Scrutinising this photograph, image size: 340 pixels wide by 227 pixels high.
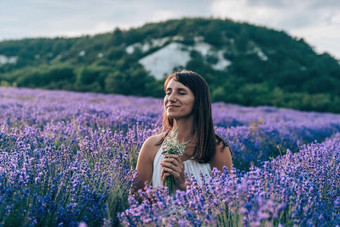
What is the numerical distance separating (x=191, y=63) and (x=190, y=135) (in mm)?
19079

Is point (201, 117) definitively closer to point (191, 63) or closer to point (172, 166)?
point (172, 166)

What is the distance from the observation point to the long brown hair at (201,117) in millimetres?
2246

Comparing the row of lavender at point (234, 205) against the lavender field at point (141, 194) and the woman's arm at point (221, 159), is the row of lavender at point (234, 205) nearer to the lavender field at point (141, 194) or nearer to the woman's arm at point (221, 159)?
the lavender field at point (141, 194)

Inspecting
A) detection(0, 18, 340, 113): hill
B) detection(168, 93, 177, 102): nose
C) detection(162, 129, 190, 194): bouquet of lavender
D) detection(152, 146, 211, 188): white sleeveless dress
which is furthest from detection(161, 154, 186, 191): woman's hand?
detection(0, 18, 340, 113): hill

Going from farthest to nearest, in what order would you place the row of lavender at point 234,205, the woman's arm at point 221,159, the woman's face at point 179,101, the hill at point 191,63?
the hill at point 191,63, the woman's arm at point 221,159, the woman's face at point 179,101, the row of lavender at point 234,205

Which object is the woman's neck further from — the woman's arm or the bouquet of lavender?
the bouquet of lavender

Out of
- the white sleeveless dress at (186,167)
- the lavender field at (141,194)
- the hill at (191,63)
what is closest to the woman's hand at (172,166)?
the lavender field at (141,194)

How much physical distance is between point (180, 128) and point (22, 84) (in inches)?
755

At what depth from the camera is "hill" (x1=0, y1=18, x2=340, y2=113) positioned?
15827mm

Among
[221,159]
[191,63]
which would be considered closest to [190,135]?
[221,159]

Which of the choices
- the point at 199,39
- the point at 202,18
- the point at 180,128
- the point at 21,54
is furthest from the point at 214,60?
the point at 180,128

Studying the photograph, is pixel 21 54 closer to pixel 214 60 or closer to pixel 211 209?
pixel 214 60

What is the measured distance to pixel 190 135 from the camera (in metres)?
2.35

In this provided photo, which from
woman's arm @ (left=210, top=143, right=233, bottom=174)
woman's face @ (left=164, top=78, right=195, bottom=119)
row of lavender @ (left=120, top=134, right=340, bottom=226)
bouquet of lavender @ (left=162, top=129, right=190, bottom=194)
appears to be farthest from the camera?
woman's arm @ (left=210, top=143, right=233, bottom=174)
